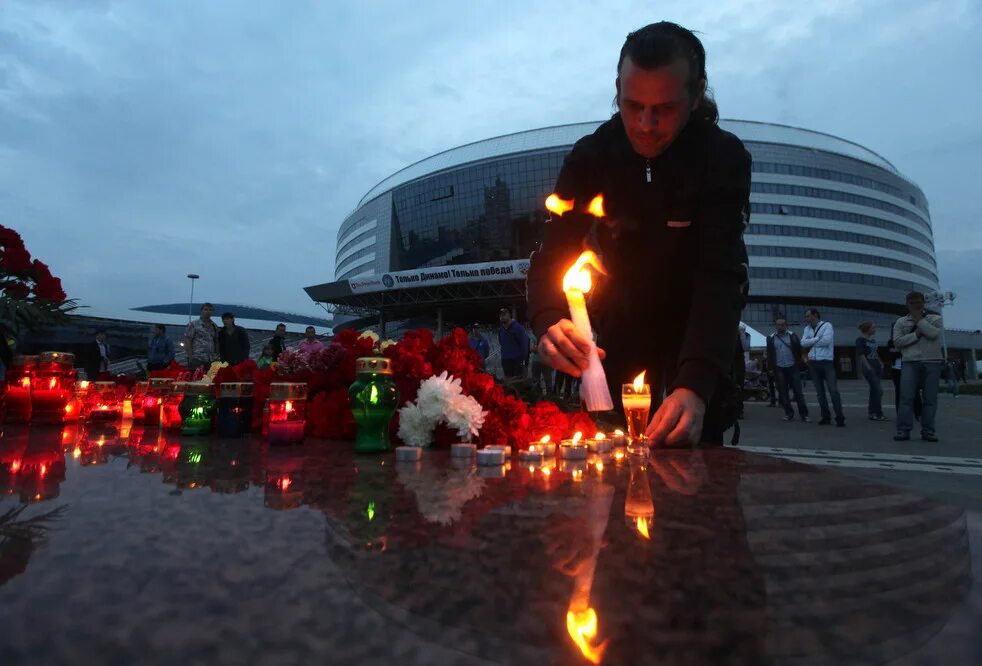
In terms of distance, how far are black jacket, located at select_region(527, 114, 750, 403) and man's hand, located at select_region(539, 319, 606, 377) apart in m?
0.32

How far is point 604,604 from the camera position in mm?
462

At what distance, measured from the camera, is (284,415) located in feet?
5.38

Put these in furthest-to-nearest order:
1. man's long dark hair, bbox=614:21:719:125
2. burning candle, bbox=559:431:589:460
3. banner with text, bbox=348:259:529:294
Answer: banner with text, bbox=348:259:529:294
man's long dark hair, bbox=614:21:719:125
burning candle, bbox=559:431:589:460

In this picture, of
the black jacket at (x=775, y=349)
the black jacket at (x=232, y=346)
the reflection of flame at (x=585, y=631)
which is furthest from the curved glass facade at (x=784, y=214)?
the reflection of flame at (x=585, y=631)

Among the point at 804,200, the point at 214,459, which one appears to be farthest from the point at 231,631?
the point at 804,200

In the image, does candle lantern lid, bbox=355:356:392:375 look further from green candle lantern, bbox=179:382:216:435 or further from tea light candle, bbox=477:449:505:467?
green candle lantern, bbox=179:382:216:435

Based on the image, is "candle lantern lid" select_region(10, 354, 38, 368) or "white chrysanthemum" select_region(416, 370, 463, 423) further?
"candle lantern lid" select_region(10, 354, 38, 368)

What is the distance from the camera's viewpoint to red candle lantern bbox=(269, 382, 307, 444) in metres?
1.63

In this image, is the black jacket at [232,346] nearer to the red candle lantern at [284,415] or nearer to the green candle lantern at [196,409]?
the green candle lantern at [196,409]

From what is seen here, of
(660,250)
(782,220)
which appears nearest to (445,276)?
(782,220)

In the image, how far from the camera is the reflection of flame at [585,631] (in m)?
0.38

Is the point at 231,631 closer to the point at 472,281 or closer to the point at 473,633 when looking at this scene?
the point at 473,633

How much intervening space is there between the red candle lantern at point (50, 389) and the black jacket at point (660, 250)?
1.84m

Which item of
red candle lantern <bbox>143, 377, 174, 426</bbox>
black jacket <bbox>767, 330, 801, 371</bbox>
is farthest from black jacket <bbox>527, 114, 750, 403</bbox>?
black jacket <bbox>767, 330, 801, 371</bbox>
